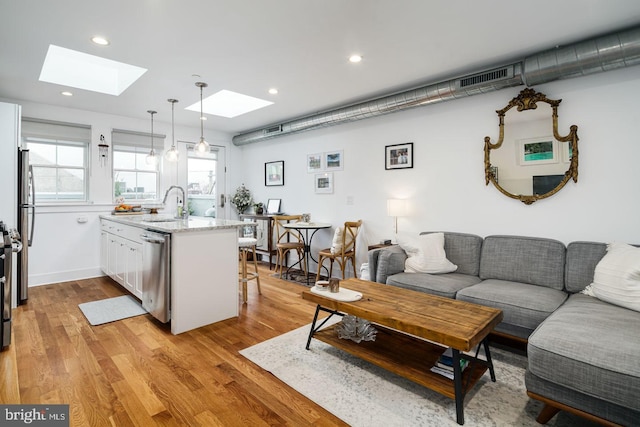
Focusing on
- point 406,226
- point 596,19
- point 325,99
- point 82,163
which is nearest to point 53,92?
point 82,163

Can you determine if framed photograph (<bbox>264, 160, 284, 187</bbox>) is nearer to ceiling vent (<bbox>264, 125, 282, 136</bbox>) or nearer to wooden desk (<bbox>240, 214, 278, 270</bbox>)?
ceiling vent (<bbox>264, 125, 282, 136</bbox>)

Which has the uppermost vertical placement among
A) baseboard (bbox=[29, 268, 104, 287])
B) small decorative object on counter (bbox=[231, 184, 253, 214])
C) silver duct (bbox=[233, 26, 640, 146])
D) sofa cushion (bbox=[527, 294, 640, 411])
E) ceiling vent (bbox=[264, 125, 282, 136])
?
ceiling vent (bbox=[264, 125, 282, 136])

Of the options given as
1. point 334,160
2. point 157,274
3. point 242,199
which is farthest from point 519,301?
point 242,199

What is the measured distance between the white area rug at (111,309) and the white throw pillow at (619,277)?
4.13 m

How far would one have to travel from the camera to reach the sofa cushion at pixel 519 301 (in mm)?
2400

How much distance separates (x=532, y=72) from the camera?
2.95 metres

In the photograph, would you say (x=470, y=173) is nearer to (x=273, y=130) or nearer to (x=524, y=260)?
(x=524, y=260)

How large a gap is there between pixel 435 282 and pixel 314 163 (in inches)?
121

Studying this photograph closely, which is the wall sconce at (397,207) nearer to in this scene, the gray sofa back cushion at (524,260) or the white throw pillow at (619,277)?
the gray sofa back cushion at (524,260)

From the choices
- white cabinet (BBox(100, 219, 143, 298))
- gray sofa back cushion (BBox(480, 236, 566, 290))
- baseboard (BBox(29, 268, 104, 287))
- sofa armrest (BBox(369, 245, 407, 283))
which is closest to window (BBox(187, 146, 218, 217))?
white cabinet (BBox(100, 219, 143, 298))

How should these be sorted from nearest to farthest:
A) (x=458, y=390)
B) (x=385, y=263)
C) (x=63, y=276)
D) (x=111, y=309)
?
(x=458, y=390)
(x=385, y=263)
(x=111, y=309)
(x=63, y=276)

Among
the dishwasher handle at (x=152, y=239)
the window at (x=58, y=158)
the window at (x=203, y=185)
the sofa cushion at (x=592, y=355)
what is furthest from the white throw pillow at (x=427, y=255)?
the window at (x=58, y=158)

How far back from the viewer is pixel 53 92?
4.18m

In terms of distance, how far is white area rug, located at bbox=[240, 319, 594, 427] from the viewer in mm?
1849
